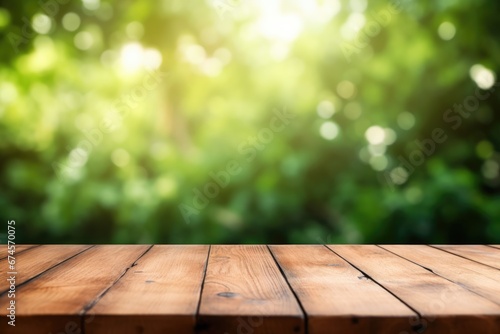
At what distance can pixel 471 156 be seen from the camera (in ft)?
12.2

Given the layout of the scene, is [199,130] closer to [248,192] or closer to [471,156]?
[248,192]

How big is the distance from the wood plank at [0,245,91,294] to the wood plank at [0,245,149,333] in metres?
0.03

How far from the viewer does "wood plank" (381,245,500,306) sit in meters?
0.96

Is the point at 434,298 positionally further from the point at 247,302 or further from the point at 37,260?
the point at 37,260

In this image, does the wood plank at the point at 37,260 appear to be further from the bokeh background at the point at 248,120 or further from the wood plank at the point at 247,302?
the bokeh background at the point at 248,120

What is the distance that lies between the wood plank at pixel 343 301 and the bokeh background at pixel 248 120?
7.09 ft

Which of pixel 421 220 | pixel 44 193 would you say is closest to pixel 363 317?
pixel 421 220

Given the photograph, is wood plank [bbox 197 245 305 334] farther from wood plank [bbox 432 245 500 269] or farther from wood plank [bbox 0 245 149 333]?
wood plank [bbox 432 245 500 269]

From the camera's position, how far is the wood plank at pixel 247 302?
76 centimetres

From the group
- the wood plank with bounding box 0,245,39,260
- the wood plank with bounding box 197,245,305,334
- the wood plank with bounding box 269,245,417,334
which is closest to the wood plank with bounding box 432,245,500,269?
the wood plank with bounding box 269,245,417,334

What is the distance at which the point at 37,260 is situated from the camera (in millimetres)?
1275

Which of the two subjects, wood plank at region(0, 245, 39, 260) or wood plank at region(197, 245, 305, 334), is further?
wood plank at region(0, 245, 39, 260)

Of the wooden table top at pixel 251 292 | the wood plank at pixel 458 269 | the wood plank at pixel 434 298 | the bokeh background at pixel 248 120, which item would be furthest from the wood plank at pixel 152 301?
the bokeh background at pixel 248 120

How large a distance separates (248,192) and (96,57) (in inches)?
64.1
